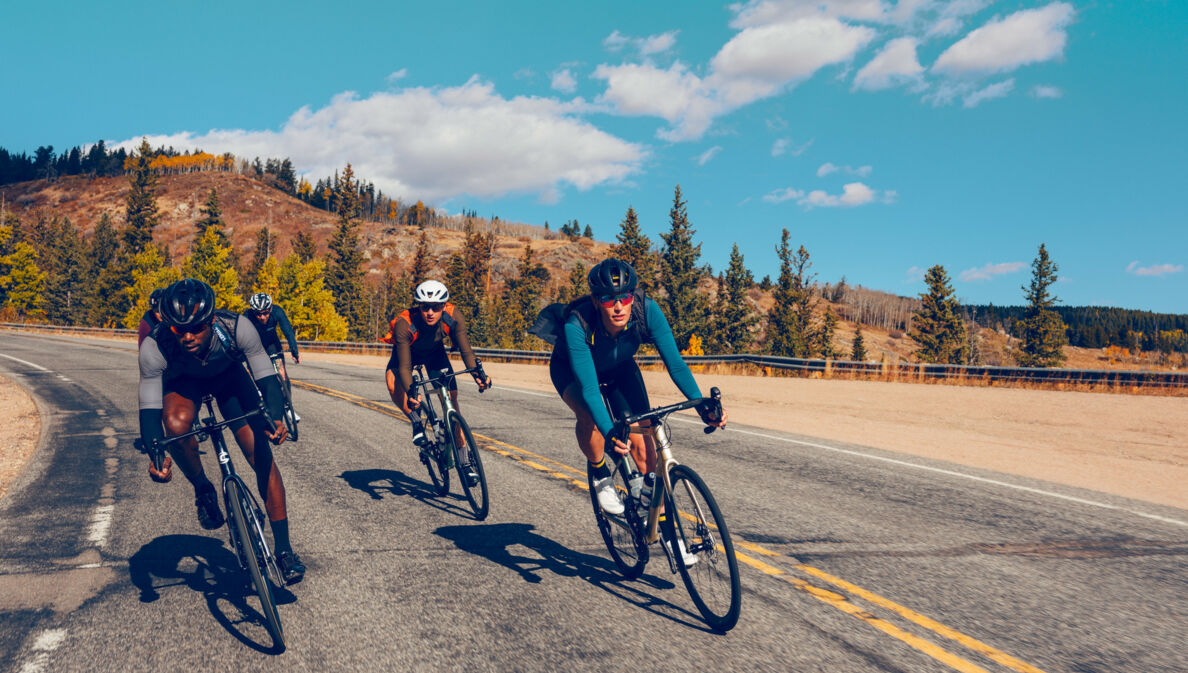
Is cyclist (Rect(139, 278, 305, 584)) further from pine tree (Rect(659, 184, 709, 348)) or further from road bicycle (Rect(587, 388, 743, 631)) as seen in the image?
pine tree (Rect(659, 184, 709, 348))

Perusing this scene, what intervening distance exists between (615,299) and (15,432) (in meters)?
12.0

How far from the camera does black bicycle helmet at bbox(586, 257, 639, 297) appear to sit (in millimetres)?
4109

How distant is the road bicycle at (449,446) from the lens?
20.6 ft

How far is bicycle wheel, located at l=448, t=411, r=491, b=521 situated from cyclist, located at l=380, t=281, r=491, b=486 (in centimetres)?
7

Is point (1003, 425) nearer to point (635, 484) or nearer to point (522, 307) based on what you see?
point (635, 484)

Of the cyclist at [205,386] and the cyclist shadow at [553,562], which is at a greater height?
the cyclist at [205,386]

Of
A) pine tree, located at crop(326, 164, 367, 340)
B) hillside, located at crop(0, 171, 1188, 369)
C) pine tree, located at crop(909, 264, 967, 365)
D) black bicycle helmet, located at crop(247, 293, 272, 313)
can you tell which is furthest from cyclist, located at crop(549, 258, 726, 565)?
hillside, located at crop(0, 171, 1188, 369)

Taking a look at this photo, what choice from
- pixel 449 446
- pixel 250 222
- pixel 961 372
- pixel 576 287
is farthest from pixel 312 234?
pixel 449 446

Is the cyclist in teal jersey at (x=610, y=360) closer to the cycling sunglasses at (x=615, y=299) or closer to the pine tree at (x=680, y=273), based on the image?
the cycling sunglasses at (x=615, y=299)

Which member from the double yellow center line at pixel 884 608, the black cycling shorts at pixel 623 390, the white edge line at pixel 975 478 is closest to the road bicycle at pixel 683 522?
the black cycling shorts at pixel 623 390

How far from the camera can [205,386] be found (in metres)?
4.50

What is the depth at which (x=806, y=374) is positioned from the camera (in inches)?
1068

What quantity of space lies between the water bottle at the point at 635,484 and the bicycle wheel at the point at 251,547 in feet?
6.86

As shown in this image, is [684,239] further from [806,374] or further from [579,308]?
[579,308]
